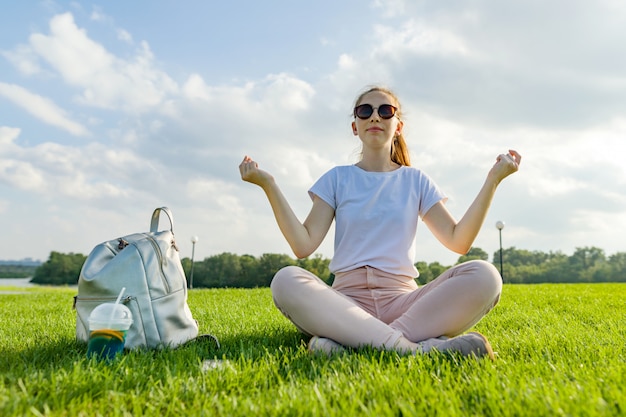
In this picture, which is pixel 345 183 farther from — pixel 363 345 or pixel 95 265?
pixel 95 265

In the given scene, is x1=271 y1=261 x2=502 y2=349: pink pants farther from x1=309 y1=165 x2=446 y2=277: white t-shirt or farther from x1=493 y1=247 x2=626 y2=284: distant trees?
x1=493 y1=247 x2=626 y2=284: distant trees

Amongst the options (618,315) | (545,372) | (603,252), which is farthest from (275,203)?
(603,252)

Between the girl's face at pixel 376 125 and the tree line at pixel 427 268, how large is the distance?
90.4 feet

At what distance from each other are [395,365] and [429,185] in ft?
5.67

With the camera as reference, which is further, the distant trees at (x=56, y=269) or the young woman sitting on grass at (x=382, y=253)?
the distant trees at (x=56, y=269)

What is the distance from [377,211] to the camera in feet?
12.4

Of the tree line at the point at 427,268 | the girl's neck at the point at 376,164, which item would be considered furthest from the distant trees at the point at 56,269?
the girl's neck at the point at 376,164

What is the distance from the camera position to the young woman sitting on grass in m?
3.13

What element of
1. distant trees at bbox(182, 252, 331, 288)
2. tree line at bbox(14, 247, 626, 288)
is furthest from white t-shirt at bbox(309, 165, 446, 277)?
distant trees at bbox(182, 252, 331, 288)

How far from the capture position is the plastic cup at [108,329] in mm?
2945

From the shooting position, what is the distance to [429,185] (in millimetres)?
3992

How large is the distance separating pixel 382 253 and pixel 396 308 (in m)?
0.40

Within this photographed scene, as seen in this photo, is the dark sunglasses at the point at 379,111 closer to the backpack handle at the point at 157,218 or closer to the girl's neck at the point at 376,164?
the girl's neck at the point at 376,164

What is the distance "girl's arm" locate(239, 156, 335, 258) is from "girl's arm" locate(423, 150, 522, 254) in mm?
959
